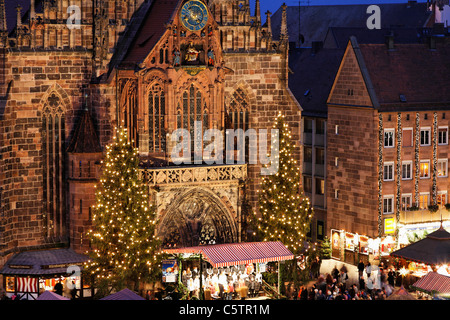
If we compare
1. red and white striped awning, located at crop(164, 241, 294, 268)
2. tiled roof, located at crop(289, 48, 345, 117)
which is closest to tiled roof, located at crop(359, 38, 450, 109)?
tiled roof, located at crop(289, 48, 345, 117)

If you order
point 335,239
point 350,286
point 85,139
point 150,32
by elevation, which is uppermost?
point 150,32

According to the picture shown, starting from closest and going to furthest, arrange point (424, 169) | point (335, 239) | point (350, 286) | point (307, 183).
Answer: point (350, 286) → point (424, 169) → point (335, 239) → point (307, 183)

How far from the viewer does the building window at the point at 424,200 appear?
7462cm

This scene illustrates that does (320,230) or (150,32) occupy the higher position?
(150,32)

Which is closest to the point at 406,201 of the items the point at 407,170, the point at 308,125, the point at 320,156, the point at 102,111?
the point at 407,170

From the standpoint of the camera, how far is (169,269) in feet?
193

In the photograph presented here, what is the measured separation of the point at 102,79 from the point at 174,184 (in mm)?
6768

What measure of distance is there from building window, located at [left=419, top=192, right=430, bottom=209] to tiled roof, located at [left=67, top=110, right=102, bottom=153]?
77.6ft

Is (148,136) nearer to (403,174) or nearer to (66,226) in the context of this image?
(66,226)

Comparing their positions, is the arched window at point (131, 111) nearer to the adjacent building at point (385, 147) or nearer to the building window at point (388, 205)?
the adjacent building at point (385, 147)

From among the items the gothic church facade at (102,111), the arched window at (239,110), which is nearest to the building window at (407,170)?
the arched window at (239,110)

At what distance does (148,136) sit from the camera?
61656 mm

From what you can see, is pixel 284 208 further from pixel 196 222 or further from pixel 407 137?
pixel 407 137

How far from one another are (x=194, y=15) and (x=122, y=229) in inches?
490
